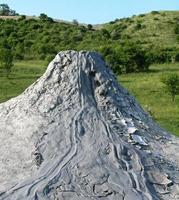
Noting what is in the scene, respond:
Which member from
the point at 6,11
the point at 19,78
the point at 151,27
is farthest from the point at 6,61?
the point at 6,11

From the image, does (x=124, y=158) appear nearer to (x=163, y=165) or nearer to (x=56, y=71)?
(x=163, y=165)

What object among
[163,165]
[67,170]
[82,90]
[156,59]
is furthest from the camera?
[156,59]

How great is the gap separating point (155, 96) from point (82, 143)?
1818 cm

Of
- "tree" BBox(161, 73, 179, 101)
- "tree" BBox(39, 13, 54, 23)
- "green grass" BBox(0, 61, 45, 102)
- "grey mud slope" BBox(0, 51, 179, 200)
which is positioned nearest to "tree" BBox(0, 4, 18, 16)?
"tree" BBox(39, 13, 54, 23)

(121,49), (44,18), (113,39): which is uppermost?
(44,18)

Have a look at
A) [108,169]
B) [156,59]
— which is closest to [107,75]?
[108,169]

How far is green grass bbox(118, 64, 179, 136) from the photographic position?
71.8 ft

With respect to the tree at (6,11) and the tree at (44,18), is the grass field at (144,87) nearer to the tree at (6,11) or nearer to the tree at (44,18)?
the tree at (44,18)

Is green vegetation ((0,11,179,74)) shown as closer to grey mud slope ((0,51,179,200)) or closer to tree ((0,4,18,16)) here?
tree ((0,4,18,16))

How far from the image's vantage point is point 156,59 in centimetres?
4216

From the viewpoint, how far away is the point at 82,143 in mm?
9719

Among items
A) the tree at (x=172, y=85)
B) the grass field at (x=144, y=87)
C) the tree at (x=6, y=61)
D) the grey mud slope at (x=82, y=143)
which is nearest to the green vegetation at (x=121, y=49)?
the grass field at (x=144, y=87)

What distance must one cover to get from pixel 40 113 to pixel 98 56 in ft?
5.03

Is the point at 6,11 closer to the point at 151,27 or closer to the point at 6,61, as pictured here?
the point at 151,27
